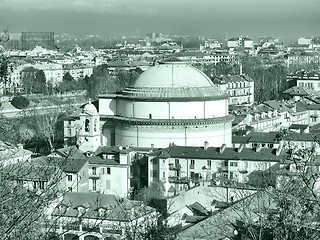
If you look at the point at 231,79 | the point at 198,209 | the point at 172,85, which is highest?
the point at 172,85

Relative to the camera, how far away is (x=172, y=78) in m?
26.6

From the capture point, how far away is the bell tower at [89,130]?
2414cm

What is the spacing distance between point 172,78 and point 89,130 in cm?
390

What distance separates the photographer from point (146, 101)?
25.7m

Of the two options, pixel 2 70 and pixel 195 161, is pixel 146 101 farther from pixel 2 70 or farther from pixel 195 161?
pixel 2 70

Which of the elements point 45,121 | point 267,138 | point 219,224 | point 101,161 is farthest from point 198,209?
point 45,121

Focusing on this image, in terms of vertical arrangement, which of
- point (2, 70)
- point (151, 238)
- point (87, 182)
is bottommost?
point (87, 182)

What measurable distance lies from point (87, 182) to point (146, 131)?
5.10 meters

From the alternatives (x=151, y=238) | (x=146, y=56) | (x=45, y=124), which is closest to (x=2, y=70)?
(x=151, y=238)

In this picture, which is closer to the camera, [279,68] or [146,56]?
[279,68]

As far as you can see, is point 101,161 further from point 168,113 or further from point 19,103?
point 19,103

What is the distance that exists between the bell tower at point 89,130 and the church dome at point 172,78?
267 centimetres

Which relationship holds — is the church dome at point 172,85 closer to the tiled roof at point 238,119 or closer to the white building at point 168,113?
the white building at point 168,113

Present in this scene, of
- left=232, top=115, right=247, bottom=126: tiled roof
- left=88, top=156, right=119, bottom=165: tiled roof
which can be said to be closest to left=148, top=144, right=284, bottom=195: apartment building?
left=88, top=156, right=119, bottom=165: tiled roof
